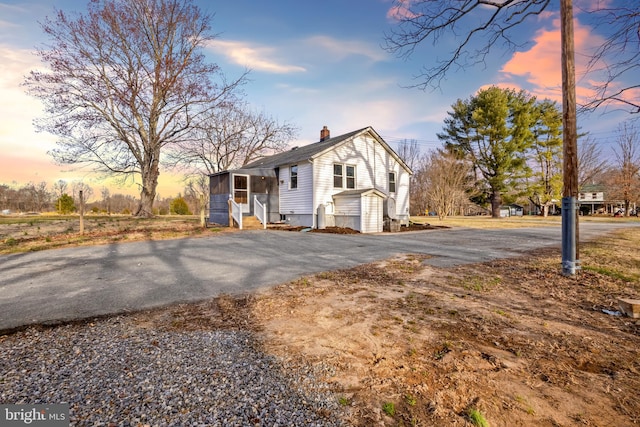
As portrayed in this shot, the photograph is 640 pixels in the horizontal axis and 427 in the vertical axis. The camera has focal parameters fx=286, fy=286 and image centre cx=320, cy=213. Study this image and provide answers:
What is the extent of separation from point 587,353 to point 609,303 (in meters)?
2.02

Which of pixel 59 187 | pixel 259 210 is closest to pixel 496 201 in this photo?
pixel 259 210

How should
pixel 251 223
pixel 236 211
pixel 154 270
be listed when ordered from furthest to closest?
1. pixel 251 223
2. pixel 236 211
3. pixel 154 270

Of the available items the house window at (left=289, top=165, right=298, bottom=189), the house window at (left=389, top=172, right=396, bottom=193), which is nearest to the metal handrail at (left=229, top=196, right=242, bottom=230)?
the house window at (left=289, top=165, right=298, bottom=189)

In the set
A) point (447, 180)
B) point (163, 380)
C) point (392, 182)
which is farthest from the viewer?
point (447, 180)

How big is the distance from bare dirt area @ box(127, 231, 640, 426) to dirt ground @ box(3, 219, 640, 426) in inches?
0.5

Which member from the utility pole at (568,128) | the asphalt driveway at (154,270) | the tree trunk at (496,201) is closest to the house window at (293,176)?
the asphalt driveway at (154,270)

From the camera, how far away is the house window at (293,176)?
1683cm

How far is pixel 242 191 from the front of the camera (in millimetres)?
17109

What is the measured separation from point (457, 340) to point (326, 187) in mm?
13592

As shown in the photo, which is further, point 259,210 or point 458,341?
point 259,210

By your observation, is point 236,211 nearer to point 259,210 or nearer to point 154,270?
point 259,210

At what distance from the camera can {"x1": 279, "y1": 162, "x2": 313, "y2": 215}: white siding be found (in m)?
15.8

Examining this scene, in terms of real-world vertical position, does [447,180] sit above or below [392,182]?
above

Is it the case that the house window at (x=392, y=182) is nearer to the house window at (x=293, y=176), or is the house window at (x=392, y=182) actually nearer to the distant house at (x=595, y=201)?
the house window at (x=293, y=176)
